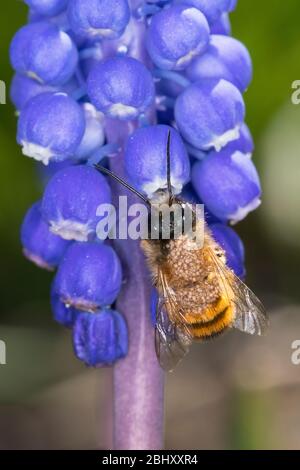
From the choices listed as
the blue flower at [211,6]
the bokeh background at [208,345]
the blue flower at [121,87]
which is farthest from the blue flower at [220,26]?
the bokeh background at [208,345]

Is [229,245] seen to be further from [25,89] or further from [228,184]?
[25,89]

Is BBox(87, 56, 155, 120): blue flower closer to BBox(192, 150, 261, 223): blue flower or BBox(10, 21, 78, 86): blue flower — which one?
BBox(10, 21, 78, 86): blue flower

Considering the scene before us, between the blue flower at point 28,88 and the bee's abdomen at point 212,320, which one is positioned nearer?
the bee's abdomen at point 212,320

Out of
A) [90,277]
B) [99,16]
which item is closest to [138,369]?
[90,277]

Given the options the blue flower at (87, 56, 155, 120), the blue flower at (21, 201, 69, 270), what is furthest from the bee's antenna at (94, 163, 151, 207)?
the blue flower at (21, 201, 69, 270)

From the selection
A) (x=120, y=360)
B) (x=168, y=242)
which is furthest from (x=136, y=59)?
(x=120, y=360)

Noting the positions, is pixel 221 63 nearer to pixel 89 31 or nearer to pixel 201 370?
pixel 89 31

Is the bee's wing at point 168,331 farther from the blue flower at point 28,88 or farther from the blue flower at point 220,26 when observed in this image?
the blue flower at point 220,26
